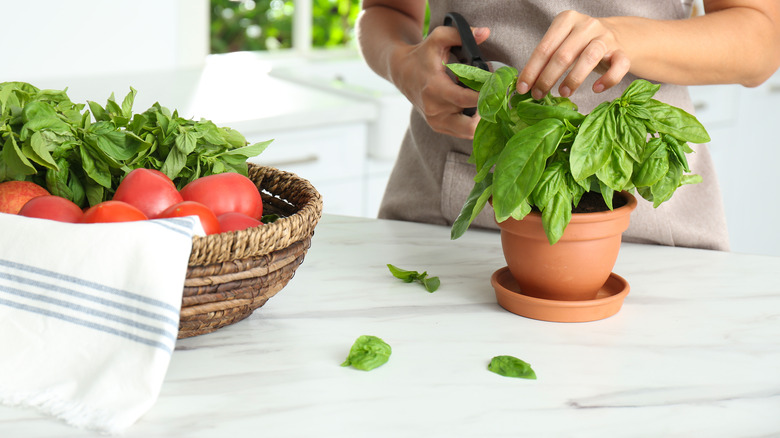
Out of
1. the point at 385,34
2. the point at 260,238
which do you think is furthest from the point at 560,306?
the point at 385,34

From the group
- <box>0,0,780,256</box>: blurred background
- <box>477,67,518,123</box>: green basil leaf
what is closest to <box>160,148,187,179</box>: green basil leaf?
<box>477,67,518,123</box>: green basil leaf

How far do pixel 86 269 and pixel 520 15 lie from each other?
74 centimetres

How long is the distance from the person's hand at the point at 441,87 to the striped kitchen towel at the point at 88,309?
0.44 m

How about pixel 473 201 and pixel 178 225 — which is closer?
pixel 178 225

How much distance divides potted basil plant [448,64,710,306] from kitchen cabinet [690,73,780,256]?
2.48 metres

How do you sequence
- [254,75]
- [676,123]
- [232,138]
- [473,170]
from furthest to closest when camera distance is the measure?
[254,75], [473,170], [232,138], [676,123]

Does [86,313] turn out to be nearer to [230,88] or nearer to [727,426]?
[727,426]

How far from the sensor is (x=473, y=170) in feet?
3.94

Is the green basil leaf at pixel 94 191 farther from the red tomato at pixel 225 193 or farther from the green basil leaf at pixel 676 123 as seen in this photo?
Result: the green basil leaf at pixel 676 123

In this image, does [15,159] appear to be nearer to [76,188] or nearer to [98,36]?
[76,188]

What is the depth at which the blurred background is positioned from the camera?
7.07ft

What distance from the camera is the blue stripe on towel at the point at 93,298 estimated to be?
2.10 feet

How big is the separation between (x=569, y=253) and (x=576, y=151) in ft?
0.39

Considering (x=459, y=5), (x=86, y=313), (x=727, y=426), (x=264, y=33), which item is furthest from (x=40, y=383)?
(x=264, y=33)
